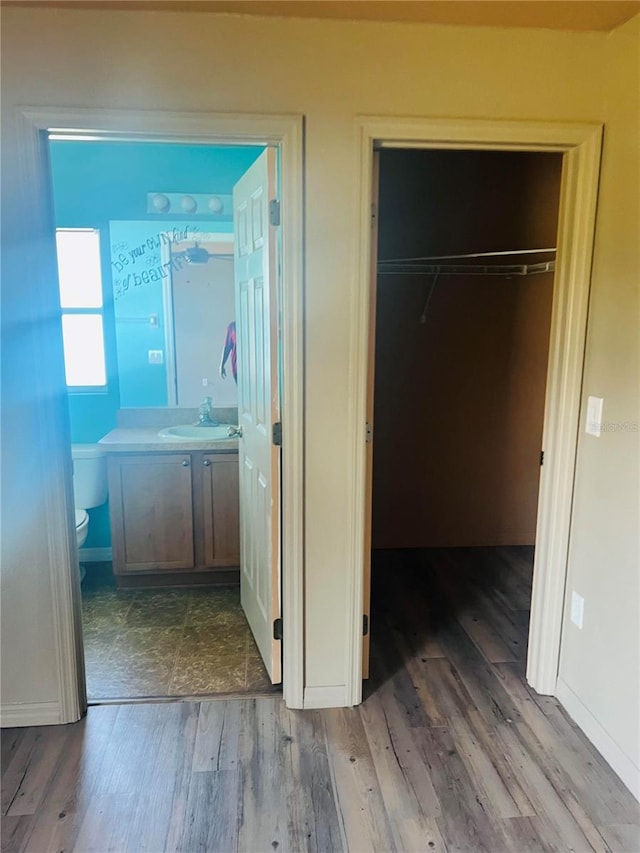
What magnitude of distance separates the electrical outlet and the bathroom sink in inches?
72.5

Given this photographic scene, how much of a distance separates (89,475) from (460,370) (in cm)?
230

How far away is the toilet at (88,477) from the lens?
3256mm

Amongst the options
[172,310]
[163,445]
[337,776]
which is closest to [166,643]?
[163,445]

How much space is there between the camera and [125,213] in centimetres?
324

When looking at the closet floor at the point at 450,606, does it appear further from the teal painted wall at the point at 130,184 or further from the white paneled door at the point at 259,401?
the teal painted wall at the point at 130,184

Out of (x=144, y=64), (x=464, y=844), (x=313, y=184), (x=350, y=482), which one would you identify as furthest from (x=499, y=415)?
(x=144, y=64)

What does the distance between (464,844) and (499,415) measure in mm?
2500

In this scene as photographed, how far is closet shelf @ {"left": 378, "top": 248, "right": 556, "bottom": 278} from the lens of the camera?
3469mm

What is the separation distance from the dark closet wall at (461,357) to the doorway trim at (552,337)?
1.40 m

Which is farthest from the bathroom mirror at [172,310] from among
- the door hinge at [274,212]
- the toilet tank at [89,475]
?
the door hinge at [274,212]

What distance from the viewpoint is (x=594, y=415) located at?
2098mm

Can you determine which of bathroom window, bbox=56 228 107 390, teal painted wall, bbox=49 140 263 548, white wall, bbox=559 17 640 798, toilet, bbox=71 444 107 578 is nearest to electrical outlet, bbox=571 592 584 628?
white wall, bbox=559 17 640 798

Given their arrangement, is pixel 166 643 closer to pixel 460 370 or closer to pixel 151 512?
pixel 151 512

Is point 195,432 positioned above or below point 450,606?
above
